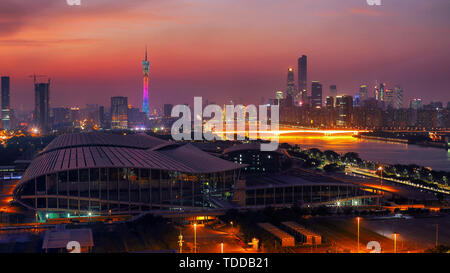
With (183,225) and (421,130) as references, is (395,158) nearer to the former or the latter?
(183,225)

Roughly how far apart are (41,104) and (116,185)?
161ft

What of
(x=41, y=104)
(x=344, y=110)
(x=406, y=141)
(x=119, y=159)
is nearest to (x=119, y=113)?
(x=41, y=104)

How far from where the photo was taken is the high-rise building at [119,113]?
6209 cm

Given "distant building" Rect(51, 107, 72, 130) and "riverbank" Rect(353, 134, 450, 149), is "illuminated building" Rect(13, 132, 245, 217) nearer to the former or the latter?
"riverbank" Rect(353, 134, 450, 149)

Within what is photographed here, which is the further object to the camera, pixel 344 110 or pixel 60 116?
pixel 60 116

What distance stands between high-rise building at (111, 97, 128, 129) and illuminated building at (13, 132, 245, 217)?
52356 mm

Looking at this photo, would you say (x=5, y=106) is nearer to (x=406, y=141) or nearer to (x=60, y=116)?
(x=60, y=116)

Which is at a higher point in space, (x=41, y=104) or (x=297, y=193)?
(x=41, y=104)

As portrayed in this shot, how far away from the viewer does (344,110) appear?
196 ft

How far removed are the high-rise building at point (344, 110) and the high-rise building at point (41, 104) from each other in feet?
118

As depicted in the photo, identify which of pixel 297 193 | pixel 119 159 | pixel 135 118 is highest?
pixel 135 118

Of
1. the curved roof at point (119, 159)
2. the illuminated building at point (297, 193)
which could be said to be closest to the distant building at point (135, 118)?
the curved roof at point (119, 159)

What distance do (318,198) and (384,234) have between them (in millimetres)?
3445
